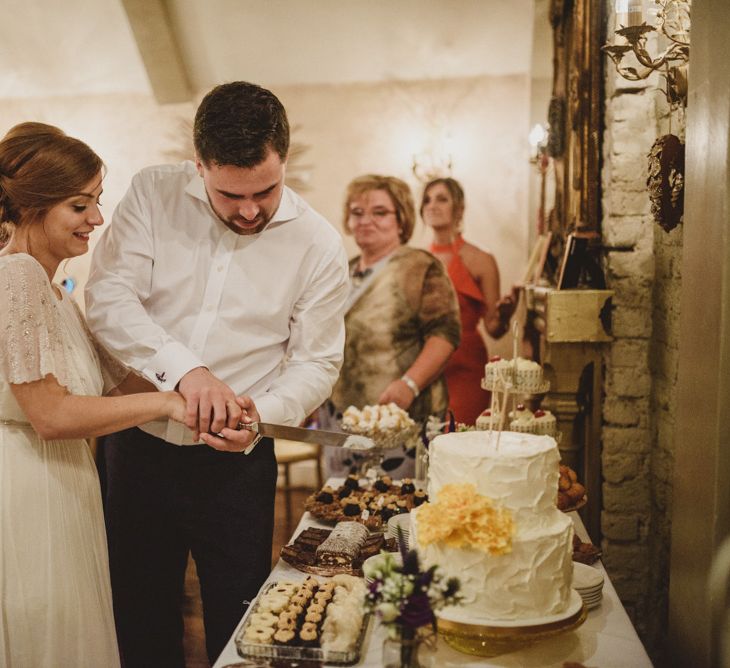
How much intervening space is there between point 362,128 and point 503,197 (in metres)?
1.09

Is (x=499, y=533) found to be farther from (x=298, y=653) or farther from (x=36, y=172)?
(x=36, y=172)

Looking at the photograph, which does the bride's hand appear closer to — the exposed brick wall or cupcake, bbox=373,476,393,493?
cupcake, bbox=373,476,393,493

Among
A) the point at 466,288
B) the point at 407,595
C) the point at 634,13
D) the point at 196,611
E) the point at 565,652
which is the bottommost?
the point at 196,611

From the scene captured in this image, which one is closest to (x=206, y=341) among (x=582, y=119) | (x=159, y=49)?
(x=582, y=119)

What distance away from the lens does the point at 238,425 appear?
76.1 inches

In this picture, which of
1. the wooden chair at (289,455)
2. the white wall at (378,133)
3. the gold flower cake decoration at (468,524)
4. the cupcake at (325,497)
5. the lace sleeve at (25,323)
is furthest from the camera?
the white wall at (378,133)

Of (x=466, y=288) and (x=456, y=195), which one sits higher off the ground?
(x=456, y=195)

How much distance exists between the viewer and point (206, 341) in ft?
7.16

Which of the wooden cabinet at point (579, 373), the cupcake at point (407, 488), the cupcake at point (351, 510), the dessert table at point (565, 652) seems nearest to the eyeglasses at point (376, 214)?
the wooden cabinet at point (579, 373)

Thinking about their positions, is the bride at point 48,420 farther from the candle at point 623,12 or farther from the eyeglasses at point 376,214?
the eyeglasses at point 376,214

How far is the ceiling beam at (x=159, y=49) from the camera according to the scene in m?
5.10

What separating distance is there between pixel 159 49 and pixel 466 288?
2.67m

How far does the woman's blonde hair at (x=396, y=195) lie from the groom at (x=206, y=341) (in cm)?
268

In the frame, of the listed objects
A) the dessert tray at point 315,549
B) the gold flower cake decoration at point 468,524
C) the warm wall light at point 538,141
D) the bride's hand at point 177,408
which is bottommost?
the dessert tray at point 315,549
